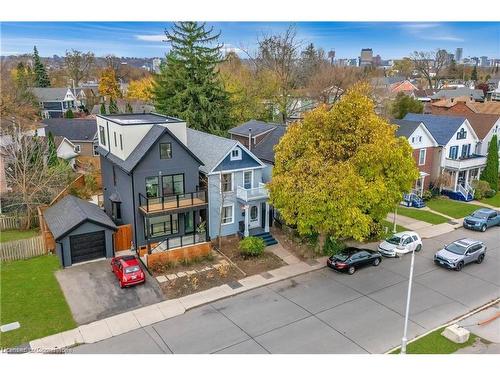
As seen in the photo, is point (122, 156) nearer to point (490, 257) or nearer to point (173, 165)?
point (173, 165)

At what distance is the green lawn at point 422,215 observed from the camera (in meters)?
34.7

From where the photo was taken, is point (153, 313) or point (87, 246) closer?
point (153, 313)

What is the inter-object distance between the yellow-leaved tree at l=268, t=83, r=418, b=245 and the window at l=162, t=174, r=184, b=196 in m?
6.01

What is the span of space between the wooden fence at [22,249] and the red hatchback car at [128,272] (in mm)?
5867

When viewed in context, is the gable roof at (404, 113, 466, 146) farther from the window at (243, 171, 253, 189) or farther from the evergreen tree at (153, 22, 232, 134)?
the window at (243, 171, 253, 189)

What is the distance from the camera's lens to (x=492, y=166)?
142ft

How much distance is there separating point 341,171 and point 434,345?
32.1 ft

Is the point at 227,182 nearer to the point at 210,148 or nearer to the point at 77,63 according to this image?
the point at 210,148

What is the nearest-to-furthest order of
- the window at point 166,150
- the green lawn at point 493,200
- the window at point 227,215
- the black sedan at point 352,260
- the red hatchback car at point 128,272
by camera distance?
the red hatchback car at point 128,272
the black sedan at point 352,260
the window at point 166,150
the window at point 227,215
the green lawn at point 493,200

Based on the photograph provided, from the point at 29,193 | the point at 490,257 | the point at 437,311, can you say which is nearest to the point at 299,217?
the point at 437,311

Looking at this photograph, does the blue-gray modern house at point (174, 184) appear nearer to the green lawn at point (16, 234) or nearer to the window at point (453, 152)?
the green lawn at point (16, 234)

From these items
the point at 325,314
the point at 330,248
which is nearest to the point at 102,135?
the point at 330,248

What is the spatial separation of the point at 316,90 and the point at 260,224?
32504mm

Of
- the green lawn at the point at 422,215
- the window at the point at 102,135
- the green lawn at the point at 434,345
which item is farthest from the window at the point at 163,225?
the green lawn at the point at 422,215
